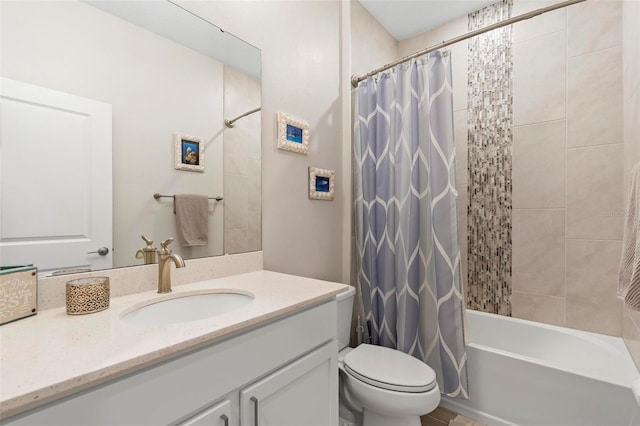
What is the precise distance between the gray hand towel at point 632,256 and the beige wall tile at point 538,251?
3.30ft

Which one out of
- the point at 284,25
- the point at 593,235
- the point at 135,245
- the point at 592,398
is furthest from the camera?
the point at 593,235

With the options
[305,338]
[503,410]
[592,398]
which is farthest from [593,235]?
[305,338]

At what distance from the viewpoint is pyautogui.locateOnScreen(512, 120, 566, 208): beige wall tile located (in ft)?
6.32

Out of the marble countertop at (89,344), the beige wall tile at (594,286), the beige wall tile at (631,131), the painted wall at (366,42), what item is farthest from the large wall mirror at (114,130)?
the beige wall tile at (594,286)

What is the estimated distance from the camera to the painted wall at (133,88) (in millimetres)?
861

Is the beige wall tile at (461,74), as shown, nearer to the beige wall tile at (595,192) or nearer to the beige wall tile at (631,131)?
the beige wall tile at (595,192)

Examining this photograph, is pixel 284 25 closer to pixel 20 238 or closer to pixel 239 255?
pixel 239 255

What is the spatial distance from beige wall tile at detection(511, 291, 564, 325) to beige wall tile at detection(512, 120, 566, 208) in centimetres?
61

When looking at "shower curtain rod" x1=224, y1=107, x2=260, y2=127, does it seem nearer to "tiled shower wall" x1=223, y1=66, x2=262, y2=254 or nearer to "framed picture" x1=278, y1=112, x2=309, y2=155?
"tiled shower wall" x1=223, y1=66, x2=262, y2=254

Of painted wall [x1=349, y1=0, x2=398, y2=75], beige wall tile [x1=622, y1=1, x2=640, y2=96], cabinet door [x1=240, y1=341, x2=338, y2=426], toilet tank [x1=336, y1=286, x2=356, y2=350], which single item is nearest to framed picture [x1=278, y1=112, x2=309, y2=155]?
painted wall [x1=349, y1=0, x2=398, y2=75]

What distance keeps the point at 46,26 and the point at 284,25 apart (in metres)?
1.07

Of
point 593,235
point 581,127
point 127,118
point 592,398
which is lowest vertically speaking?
point 592,398

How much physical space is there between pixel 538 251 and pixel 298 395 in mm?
1885

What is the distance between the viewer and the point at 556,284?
1.93 m
